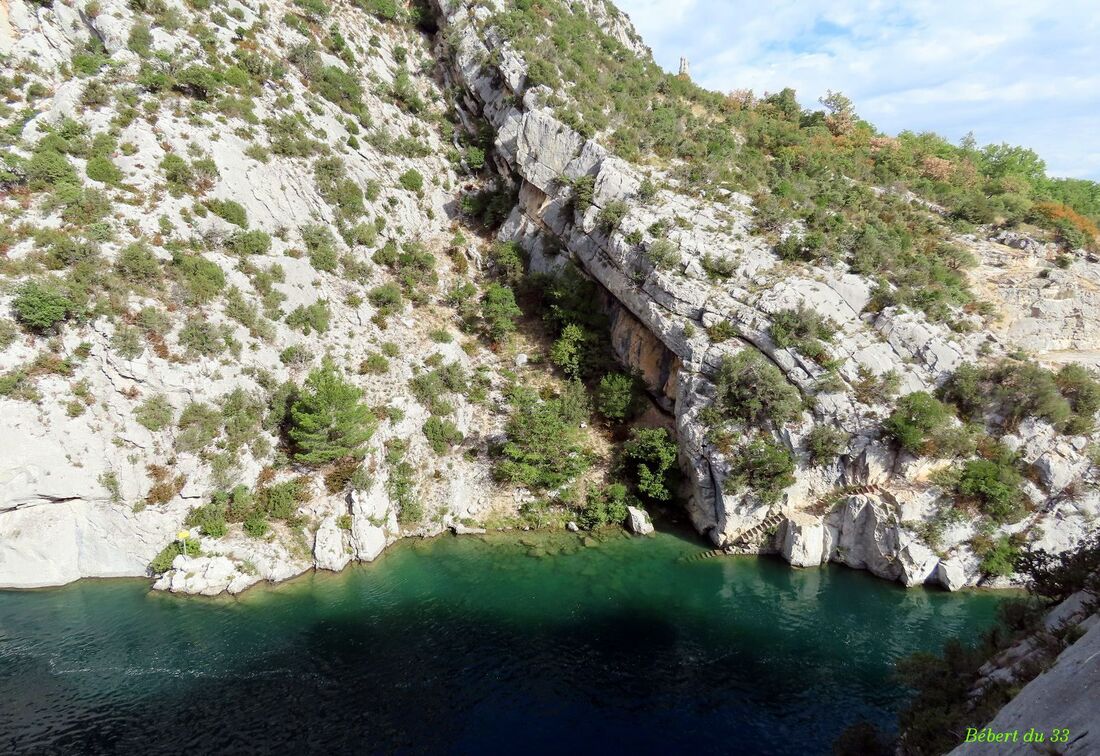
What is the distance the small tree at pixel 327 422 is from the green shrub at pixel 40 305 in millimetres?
11432

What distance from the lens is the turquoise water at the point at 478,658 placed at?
632 inches

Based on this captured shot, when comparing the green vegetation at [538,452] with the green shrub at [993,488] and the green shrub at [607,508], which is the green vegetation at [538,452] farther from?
the green shrub at [993,488]

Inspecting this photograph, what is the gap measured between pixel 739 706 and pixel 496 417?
20868 mm

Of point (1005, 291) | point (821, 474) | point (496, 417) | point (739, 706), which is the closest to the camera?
point (739, 706)

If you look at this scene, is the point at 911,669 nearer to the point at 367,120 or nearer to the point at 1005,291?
the point at 1005,291

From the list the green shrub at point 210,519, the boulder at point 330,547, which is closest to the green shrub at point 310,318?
the green shrub at point 210,519

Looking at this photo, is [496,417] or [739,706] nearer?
[739,706]

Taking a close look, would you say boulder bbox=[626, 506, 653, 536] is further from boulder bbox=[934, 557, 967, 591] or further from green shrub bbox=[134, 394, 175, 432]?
green shrub bbox=[134, 394, 175, 432]

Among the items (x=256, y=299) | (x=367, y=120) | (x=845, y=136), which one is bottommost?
(x=256, y=299)

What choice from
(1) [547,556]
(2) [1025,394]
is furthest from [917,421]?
(1) [547,556]

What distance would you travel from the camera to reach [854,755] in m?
12.9

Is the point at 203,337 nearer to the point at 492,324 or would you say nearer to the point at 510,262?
the point at 492,324

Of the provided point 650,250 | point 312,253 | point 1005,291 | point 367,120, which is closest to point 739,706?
point 650,250

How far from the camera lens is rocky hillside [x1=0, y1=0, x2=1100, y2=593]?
2402cm
